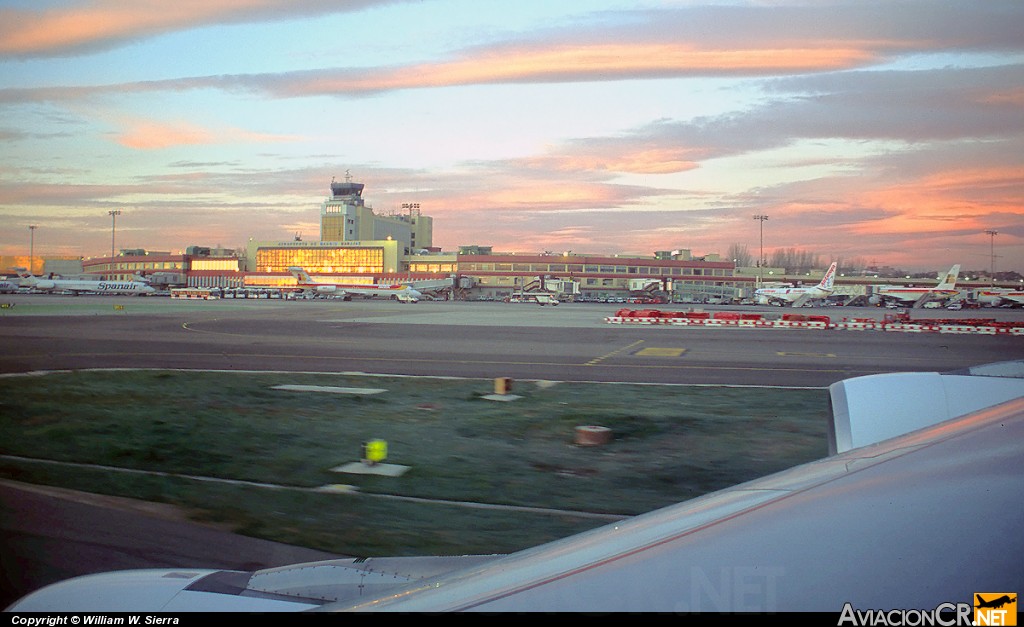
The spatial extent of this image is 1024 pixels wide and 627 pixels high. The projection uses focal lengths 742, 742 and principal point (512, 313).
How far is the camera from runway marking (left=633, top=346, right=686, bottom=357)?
74.4ft

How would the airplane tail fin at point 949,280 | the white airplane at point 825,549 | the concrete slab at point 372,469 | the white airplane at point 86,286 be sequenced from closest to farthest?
the white airplane at point 825,549
the concrete slab at point 372,469
the airplane tail fin at point 949,280
the white airplane at point 86,286

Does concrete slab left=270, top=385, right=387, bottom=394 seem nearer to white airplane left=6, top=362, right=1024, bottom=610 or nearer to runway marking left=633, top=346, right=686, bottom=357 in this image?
runway marking left=633, top=346, right=686, bottom=357

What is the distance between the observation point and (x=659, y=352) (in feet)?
77.5

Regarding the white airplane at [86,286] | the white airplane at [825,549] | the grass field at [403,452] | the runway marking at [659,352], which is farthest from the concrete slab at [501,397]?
Result: the white airplane at [86,286]

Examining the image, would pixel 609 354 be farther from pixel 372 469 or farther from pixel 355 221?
pixel 355 221

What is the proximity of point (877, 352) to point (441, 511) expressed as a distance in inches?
833

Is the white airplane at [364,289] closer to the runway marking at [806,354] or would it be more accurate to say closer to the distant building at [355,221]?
the distant building at [355,221]

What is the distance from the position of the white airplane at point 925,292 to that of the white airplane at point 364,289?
49722mm

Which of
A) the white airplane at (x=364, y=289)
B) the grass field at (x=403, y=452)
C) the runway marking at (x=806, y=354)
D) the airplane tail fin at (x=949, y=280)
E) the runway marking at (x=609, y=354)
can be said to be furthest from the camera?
the white airplane at (x=364, y=289)

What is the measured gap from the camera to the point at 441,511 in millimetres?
6934

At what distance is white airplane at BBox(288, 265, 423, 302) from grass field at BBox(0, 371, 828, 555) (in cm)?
6575

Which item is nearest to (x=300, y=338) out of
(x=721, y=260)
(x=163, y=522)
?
(x=163, y=522)

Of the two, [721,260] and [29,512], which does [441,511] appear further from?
[721,260]

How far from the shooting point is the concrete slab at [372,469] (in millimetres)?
8305
